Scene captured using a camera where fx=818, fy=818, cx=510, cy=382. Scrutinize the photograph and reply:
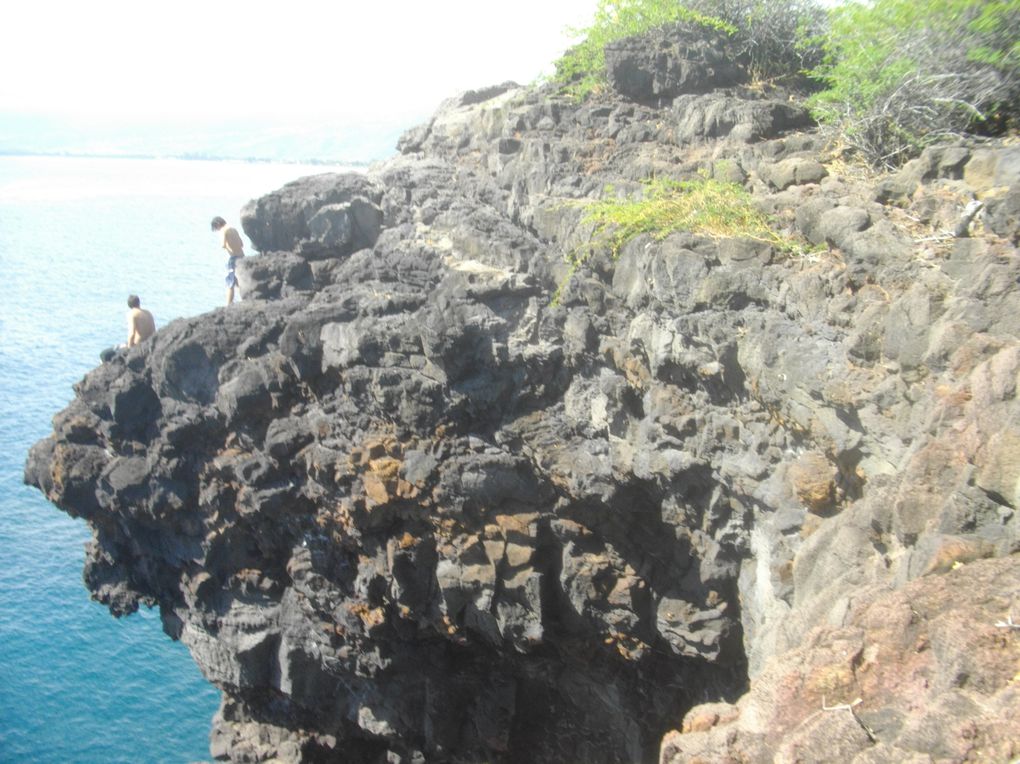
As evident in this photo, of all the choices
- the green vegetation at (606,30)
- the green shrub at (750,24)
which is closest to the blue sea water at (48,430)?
the green vegetation at (606,30)

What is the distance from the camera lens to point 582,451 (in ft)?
30.6

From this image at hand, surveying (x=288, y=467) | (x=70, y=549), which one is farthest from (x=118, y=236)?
(x=288, y=467)

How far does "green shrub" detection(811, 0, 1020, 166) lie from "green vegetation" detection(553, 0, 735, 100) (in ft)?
8.96

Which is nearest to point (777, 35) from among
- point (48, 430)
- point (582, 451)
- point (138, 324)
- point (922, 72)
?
point (922, 72)

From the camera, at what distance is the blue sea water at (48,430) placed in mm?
13859

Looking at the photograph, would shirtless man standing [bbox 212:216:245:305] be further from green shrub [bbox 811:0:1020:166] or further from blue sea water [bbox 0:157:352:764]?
green shrub [bbox 811:0:1020:166]

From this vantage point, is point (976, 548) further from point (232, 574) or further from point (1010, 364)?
point (232, 574)

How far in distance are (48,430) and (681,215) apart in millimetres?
18419

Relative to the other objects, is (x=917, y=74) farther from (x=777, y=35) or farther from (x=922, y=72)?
(x=777, y=35)

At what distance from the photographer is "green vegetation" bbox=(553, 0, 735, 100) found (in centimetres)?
1091

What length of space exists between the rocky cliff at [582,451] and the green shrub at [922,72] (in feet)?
1.95

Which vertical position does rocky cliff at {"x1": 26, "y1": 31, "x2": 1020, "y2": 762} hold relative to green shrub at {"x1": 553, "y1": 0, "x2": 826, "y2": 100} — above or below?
below

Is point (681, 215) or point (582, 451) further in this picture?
point (582, 451)

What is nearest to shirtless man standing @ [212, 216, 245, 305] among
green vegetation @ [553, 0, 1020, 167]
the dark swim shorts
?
the dark swim shorts
